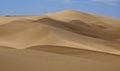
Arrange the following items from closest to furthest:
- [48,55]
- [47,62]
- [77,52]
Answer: [47,62], [48,55], [77,52]

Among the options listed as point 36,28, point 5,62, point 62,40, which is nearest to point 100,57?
point 62,40

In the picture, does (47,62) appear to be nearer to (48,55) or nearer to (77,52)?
(48,55)

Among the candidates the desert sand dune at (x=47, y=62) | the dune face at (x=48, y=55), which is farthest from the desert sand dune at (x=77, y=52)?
the desert sand dune at (x=47, y=62)

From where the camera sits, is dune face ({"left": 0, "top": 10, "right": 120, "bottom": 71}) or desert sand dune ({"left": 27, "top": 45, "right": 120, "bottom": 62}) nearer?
dune face ({"left": 0, "top": 10, "right": 120, "bottom": 71})

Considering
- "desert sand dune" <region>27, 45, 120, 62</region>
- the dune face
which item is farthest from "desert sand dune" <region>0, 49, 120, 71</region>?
"desert sand dune" <region>27, 45, 120, 62</region>

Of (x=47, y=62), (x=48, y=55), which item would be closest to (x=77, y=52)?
(x=48, y=55)

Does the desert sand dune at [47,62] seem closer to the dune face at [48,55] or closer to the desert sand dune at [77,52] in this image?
the dune face at [48,55]

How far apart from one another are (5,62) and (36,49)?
1.40 metres

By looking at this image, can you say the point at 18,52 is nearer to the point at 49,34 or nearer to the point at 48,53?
the point at 48,53

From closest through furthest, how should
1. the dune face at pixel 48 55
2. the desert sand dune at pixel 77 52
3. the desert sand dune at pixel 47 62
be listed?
the desert sand dune at pixel 47 62, the dune face at pixel 48 55, the desert sand dune at pixel 77 52

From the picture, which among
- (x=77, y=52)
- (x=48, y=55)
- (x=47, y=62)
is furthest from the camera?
(x=77, y=52)

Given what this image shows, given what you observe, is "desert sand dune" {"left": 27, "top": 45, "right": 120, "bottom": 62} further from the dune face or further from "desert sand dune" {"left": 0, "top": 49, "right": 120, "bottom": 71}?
"desert sand dune" {"left": 0, "top": 49, "right": 120, "bottom": 71}

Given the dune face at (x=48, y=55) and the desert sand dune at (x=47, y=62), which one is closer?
the desert sand dune at (x=47, y=62)

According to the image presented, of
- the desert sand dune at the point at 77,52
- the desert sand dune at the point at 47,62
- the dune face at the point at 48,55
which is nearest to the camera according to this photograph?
the desert sand dune at the point at 47,62
